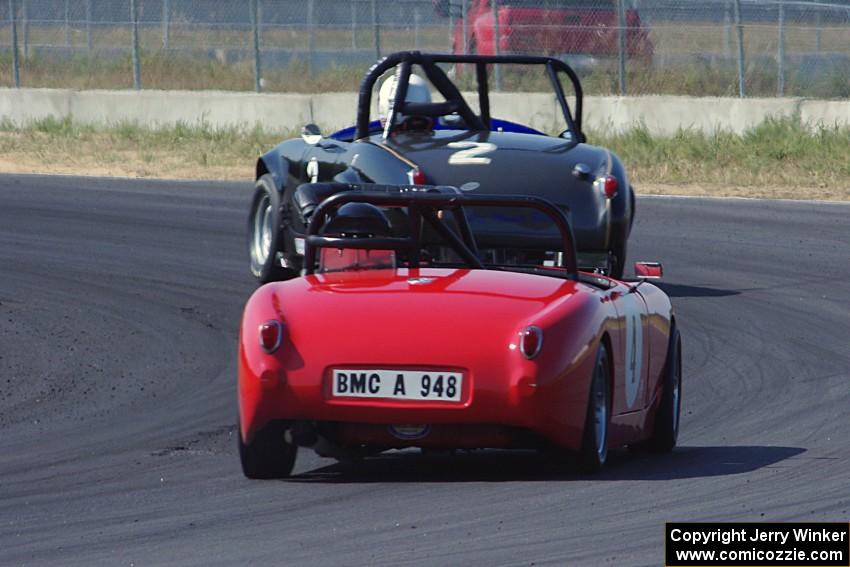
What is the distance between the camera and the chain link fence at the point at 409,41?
24484mm

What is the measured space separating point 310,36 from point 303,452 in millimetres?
20747

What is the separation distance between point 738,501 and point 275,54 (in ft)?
71.1

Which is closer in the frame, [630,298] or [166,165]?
[630,298]

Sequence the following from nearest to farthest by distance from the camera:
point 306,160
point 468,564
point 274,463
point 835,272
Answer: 1. point 468,564
2. point 274,463
3. point 306,160
4. point 835,272

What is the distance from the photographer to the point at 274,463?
708cm

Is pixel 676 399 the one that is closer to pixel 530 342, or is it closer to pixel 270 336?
pixel 530 342

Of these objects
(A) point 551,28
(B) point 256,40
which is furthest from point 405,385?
(B) point 256,40

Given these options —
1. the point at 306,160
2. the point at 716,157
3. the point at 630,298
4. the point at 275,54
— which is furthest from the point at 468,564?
the point at 275,54

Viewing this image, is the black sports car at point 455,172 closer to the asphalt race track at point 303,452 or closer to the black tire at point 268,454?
the asphalt race track at point 303,452

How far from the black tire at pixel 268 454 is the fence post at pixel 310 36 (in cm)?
2113

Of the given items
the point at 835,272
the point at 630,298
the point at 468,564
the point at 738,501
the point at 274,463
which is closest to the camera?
the point at 468,564

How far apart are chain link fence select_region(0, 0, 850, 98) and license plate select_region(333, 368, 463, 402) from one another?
59.3ft

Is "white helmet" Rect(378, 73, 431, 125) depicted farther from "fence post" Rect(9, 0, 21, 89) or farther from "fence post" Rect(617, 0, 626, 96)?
"fence post" Rect(9, 0, 21, 89)

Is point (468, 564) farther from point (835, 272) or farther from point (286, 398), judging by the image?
point (835, 272)
